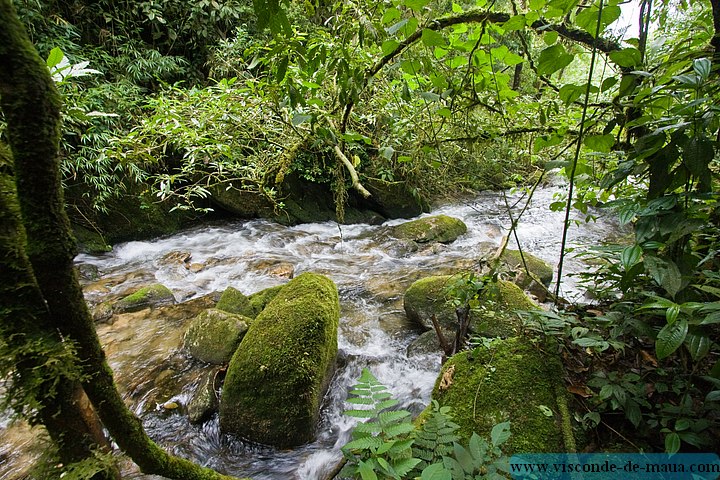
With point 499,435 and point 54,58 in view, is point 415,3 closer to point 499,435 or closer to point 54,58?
point 54,58

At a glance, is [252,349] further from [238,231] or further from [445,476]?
[238,231]

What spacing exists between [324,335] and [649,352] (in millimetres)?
2192

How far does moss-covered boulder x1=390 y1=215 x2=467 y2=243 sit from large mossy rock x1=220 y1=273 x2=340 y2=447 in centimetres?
495

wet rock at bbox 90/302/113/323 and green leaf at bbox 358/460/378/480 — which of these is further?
wet rock at bbox 90/302/113/323

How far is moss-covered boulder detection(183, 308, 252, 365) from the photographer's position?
349 cm

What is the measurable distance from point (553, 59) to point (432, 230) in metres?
6.39

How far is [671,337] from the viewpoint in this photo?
1.08 meters

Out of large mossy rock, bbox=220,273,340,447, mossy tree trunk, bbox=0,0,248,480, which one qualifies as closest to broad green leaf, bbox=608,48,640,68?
mossy tree trunk, bbox=0,0,248,480

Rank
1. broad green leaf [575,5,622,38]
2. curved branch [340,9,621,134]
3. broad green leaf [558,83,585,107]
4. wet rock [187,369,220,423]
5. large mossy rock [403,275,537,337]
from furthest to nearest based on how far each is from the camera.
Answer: large mossy rock [403,275,537,337], wet rock [187,369,220,423], curved branch [340,9,621,134], broad green leaf [558,83,585,107], broad green leaf [575,5,622,38]

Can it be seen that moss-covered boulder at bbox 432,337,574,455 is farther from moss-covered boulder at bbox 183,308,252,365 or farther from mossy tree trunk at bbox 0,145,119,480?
moss-covered boulder at bbox 183,308,252,365

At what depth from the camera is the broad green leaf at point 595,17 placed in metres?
1.14

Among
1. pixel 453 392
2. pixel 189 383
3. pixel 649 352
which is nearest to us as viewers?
pixel 649 352

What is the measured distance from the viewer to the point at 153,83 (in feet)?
25.2

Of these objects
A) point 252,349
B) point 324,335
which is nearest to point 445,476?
point 324,335
